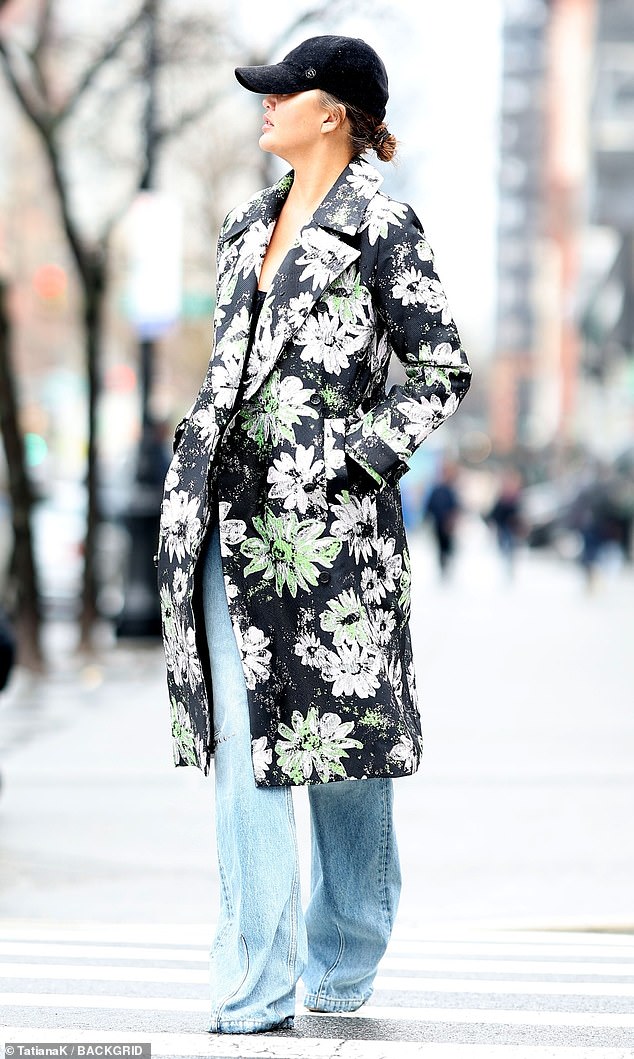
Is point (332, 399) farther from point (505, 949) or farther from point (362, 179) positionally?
point (505, 949)

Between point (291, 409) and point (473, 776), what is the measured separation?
4945 millimetres

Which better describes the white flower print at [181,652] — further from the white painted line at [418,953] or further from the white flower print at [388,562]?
the white painted line at [418,953]

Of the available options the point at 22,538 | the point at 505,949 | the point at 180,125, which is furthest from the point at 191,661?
the point at 180,125

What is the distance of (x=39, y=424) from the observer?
57656mm

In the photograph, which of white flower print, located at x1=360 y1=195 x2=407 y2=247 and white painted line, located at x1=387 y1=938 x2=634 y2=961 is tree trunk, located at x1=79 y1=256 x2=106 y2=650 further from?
white flower print, located at x1=360 y1=195 x2=407 y2=247

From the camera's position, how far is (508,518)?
102 feet

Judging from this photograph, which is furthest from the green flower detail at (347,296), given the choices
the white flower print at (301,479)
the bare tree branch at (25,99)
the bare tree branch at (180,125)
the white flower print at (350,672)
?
the bare tree branch at (180,125)

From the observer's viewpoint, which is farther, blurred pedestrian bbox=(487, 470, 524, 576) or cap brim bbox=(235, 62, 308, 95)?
blurred pedestrian bbox=(487, 470, 524, 576)

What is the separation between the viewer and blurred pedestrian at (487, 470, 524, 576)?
28798 millimetres

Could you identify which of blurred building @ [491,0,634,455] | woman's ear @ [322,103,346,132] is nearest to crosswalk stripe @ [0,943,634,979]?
woman's ear @ [322,103,346,132]

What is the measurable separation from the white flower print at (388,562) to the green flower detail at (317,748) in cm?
30

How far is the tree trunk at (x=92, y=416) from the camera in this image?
15266 millimetres

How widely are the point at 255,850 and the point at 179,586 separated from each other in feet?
1.79

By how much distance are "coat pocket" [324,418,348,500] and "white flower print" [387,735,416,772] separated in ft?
1.65
